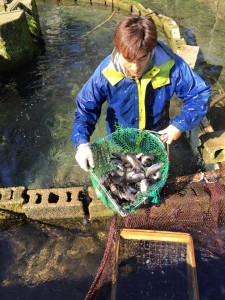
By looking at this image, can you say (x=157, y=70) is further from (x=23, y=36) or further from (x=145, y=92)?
(x=23, y=36)

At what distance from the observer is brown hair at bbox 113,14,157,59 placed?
2727 mm

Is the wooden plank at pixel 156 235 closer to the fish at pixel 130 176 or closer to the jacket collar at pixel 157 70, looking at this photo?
the fish at pixel 130 176

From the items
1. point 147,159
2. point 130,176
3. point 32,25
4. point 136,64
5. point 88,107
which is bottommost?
point 130,176

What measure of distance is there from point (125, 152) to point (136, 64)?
159 cm

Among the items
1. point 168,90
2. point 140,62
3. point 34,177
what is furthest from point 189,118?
point 34,177

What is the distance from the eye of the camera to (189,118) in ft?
12.3

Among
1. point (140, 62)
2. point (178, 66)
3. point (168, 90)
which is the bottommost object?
point (168, 90)

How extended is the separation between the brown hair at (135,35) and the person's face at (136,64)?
97mm

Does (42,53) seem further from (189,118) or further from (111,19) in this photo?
(189,118)

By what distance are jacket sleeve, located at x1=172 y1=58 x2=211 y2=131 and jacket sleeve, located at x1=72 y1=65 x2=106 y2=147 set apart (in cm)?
104

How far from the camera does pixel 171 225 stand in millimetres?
4637

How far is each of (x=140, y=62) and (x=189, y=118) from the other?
1.19 m

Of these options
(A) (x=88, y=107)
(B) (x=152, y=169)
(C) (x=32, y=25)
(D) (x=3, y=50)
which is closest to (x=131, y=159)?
(B) (x=152, y=169)

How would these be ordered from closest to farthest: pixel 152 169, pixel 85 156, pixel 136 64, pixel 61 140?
pixel 136 64
pixel 85 156
pixel 152 169
pixel 61 140
